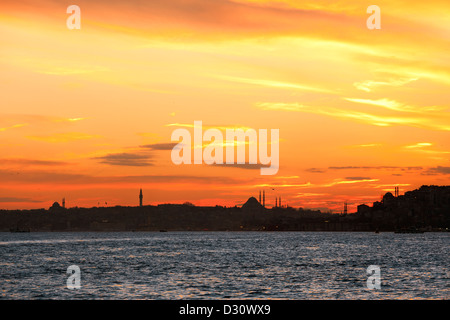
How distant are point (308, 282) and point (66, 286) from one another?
89.5 ft

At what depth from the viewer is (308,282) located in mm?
68000

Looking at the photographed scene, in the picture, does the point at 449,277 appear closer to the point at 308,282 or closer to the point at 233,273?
the point at 308,282
